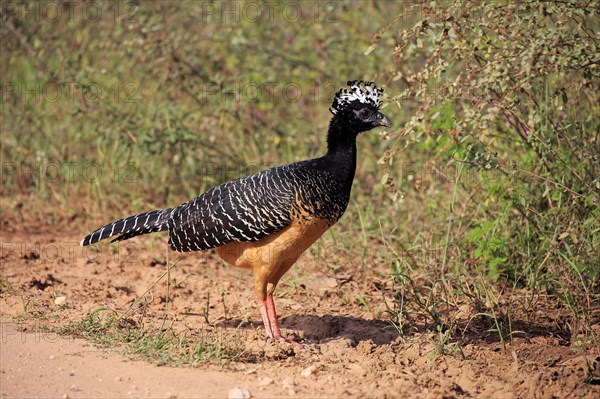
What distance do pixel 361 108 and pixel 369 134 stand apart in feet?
11.7

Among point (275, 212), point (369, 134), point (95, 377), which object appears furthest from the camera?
→ point (369, 134)

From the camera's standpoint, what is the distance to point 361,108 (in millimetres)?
6004

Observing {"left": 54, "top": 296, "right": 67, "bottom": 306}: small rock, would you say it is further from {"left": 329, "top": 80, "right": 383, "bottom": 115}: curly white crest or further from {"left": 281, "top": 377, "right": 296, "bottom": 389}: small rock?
{"left": 329, "top": 80, "right": 383, "bottom": 115}: curly white crest

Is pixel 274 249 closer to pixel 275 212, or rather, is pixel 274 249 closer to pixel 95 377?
pixel 275 212

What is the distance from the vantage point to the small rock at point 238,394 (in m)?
4.40

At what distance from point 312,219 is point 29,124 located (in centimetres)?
543

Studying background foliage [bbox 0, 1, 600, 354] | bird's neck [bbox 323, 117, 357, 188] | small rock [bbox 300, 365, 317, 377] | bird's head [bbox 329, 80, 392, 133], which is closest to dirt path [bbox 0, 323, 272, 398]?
small rock [bbox 300, 365, 317, 377]

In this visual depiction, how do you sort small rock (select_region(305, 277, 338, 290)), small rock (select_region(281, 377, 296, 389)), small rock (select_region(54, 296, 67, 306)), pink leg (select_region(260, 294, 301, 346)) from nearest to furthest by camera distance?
small rock (select_region(281, 377, 296, 389))
pink leg (select_region(260, 294, 301, 346))
small rock (select_region(54, 296, 67, 306))
small rock (select_region(305, 277, 338, 290))

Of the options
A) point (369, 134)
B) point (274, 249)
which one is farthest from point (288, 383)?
point (369, 134)

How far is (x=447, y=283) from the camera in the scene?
20.6 feet

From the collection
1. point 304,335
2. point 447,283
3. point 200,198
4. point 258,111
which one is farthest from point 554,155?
point 258,111

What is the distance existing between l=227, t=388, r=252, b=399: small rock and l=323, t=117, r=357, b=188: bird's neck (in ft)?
6.61

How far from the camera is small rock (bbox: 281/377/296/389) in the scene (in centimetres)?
464

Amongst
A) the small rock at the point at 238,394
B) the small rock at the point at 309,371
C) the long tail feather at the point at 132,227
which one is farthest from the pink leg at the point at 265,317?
the small rock at the point at 238,394
